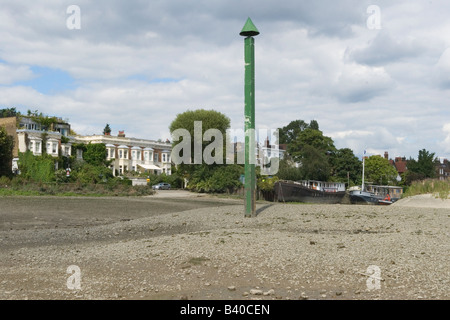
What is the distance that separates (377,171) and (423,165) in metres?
10.3

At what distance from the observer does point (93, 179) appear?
5853cm

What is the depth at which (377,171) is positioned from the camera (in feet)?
370

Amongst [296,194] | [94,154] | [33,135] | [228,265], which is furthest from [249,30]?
[94,154]

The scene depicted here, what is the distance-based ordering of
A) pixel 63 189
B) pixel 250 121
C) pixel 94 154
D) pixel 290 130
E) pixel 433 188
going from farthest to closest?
pixel 290 130, pixel 94 154, pixel 63 189, pixel 433 188, pixel 250 121

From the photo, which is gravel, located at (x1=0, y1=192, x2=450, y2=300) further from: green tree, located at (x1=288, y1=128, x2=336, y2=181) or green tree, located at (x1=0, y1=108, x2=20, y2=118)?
green tree, located at (x1=0, y1=108, x2=20, y2=118)

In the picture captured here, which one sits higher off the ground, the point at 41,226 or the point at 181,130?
the point at 181,130

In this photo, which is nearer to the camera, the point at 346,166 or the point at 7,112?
the point at 346,166

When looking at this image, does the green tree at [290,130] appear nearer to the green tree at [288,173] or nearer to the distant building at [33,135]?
the green tree at [288,173]

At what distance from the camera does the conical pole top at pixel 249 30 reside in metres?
20.0

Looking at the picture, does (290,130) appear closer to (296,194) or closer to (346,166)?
(346,166)

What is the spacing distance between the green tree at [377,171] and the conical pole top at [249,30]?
9642 cm

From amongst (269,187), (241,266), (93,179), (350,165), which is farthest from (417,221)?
(350,165)

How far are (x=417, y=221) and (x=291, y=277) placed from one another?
11.0m
